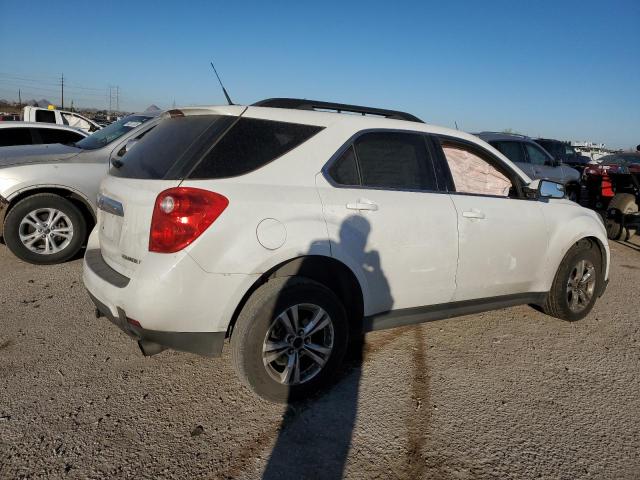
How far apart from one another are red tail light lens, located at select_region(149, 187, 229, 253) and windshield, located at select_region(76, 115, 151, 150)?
4.05 m

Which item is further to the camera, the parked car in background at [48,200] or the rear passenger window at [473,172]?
the parked car in background at [48,200]

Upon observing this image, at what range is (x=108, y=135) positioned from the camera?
617 cm

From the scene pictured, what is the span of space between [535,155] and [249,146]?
10.3 m

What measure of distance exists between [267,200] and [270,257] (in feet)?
1.05

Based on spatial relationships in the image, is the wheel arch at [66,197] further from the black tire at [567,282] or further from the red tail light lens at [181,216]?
the black tire at [567,282]

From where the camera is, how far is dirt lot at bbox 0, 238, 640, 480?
2.33 meters

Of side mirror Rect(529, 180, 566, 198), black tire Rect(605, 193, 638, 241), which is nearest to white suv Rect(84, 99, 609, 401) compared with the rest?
side mirror Rect(529, 180, 566, 198)

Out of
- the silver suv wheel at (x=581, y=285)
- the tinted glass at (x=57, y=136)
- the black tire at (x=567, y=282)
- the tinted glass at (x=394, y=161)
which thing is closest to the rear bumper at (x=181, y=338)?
the tinted glass at (x=394, y=161)

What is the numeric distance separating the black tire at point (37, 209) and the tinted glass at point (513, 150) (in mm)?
8706

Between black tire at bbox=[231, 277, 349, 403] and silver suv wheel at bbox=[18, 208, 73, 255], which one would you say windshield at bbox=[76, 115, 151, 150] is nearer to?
silver suv wheel at bbox=[18, 208, 73, 255]

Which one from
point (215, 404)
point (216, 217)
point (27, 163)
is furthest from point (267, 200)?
point (27, 163)

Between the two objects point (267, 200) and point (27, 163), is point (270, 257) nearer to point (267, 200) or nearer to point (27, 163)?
point (267, 200)

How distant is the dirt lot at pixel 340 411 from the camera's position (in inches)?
91.8

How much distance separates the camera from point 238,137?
8.77 ft
